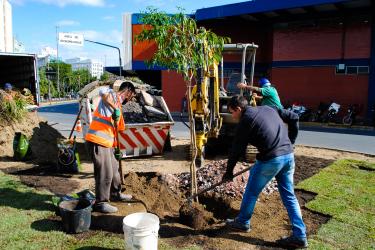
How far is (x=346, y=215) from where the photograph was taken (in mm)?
5078

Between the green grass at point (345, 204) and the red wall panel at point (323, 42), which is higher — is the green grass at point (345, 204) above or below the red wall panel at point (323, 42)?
below

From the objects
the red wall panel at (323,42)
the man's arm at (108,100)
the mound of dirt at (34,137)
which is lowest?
the mound of dirt at (34,137)

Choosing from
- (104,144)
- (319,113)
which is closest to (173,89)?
(319,113)

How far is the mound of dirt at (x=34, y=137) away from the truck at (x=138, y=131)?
1.20m

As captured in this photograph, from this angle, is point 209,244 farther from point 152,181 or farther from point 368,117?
point 368,117

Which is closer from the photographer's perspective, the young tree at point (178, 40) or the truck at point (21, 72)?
the young tree at point (178, 40)

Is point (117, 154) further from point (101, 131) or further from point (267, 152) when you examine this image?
point (267, 152)

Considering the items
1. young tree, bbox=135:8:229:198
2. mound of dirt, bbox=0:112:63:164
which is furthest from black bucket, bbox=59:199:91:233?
mound of dirt, bbox=0:112:63:164

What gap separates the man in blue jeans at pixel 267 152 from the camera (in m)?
4.04

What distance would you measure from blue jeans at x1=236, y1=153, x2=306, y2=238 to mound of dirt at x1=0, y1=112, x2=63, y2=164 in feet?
18.8

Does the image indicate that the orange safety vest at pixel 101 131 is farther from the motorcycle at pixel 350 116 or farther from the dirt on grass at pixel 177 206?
the motorcycle at pixel 350 116

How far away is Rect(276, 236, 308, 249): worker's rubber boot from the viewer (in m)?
4.12

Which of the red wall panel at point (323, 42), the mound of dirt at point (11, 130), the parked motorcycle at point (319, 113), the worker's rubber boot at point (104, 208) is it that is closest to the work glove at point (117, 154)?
the worker's rubber boot at point (104, 208)

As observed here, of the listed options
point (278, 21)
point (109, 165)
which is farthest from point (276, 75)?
point (109, 165)
